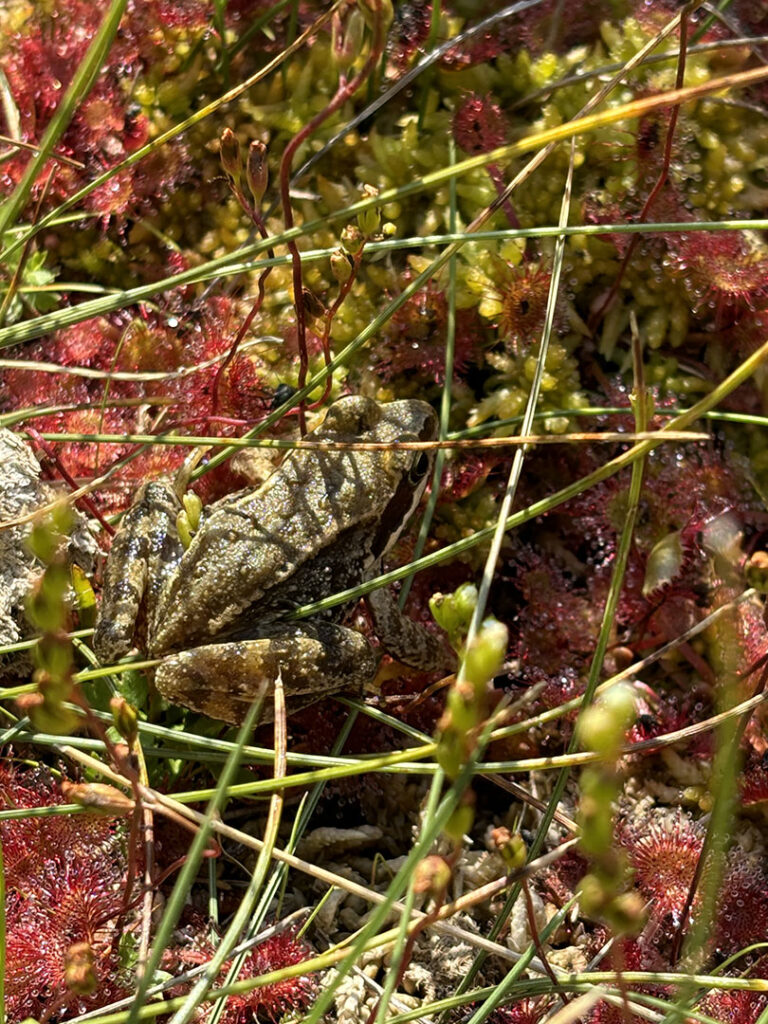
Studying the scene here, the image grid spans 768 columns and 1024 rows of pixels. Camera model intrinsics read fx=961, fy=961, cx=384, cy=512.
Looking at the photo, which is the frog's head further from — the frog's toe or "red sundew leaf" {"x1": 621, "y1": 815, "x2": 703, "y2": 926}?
"red sundew leaf" {"x1": 621, "y1": 815, "x2": 703, "y2": 926}

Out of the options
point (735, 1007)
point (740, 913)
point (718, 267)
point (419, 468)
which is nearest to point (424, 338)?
point (419, 468)

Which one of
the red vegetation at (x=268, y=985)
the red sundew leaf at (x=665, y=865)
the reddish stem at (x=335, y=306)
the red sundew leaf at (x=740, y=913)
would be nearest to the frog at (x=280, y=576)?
the reddish stem at (x=335, y=306)

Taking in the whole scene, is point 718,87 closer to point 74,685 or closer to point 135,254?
point 74,685

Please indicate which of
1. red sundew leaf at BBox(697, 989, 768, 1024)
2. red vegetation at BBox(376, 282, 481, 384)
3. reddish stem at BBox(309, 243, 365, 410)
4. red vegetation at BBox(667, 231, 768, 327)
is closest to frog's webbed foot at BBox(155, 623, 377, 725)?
reddish stem at BBox(309, 243, 365, 410)

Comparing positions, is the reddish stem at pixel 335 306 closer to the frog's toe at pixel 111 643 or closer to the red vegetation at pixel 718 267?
the frog's toe at pixel 111 643

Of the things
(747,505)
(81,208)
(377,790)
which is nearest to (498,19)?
(81,208)

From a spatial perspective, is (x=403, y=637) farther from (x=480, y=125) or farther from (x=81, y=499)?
(x=480, y=125)

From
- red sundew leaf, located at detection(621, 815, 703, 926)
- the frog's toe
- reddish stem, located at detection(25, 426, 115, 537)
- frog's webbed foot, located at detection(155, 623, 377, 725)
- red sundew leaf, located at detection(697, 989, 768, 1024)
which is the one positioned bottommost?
red sundew leaf, located at detection(697, 989, 768, 1024)
